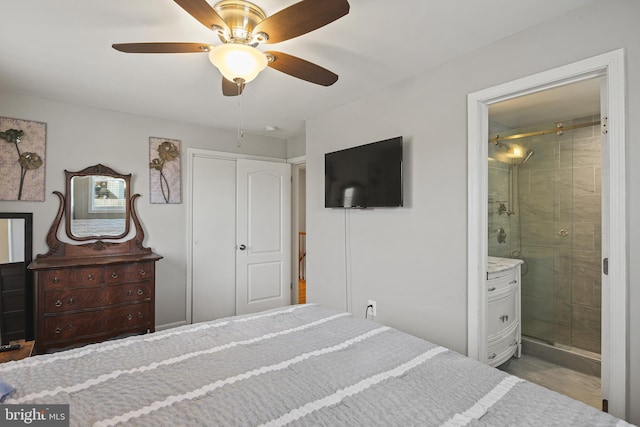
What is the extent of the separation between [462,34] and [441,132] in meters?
0.63

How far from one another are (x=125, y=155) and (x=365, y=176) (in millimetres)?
2489

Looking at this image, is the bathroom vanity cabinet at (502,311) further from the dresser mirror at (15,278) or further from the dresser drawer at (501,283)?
the dresser mirror at (15,278)

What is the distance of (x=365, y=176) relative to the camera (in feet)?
9.34

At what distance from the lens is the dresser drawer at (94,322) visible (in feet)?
8.93

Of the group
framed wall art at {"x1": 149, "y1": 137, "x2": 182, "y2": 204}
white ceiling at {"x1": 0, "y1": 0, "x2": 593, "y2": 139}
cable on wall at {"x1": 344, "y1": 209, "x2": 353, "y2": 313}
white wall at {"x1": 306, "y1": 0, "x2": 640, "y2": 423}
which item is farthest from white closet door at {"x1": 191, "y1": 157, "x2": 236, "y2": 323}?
cable on wall at {"x1": 344, "y1": 209, "x2": 353, "y2": 313}

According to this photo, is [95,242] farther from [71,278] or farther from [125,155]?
[125,155]

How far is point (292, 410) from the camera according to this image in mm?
1084

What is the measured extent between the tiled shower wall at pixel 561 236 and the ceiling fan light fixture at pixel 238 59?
2905mm

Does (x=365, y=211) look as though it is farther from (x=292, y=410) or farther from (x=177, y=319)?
(x=177, y=319)

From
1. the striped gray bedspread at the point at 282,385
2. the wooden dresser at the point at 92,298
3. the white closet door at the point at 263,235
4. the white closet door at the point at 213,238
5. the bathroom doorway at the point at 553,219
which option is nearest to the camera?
the striped gray bedspread at the point at 282,385

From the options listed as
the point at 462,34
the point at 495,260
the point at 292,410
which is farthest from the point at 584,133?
the point at 292,410

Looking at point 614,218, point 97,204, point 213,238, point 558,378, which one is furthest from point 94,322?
point 558,378

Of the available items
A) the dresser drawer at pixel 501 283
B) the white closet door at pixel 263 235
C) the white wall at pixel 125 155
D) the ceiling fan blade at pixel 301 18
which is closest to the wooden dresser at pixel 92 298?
the white wall at pixel 125 155

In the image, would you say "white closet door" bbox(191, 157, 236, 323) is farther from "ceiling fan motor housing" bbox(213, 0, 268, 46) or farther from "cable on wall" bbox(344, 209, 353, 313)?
"ceiling fan motor housing" bbox(213, 0, 268, 46)
